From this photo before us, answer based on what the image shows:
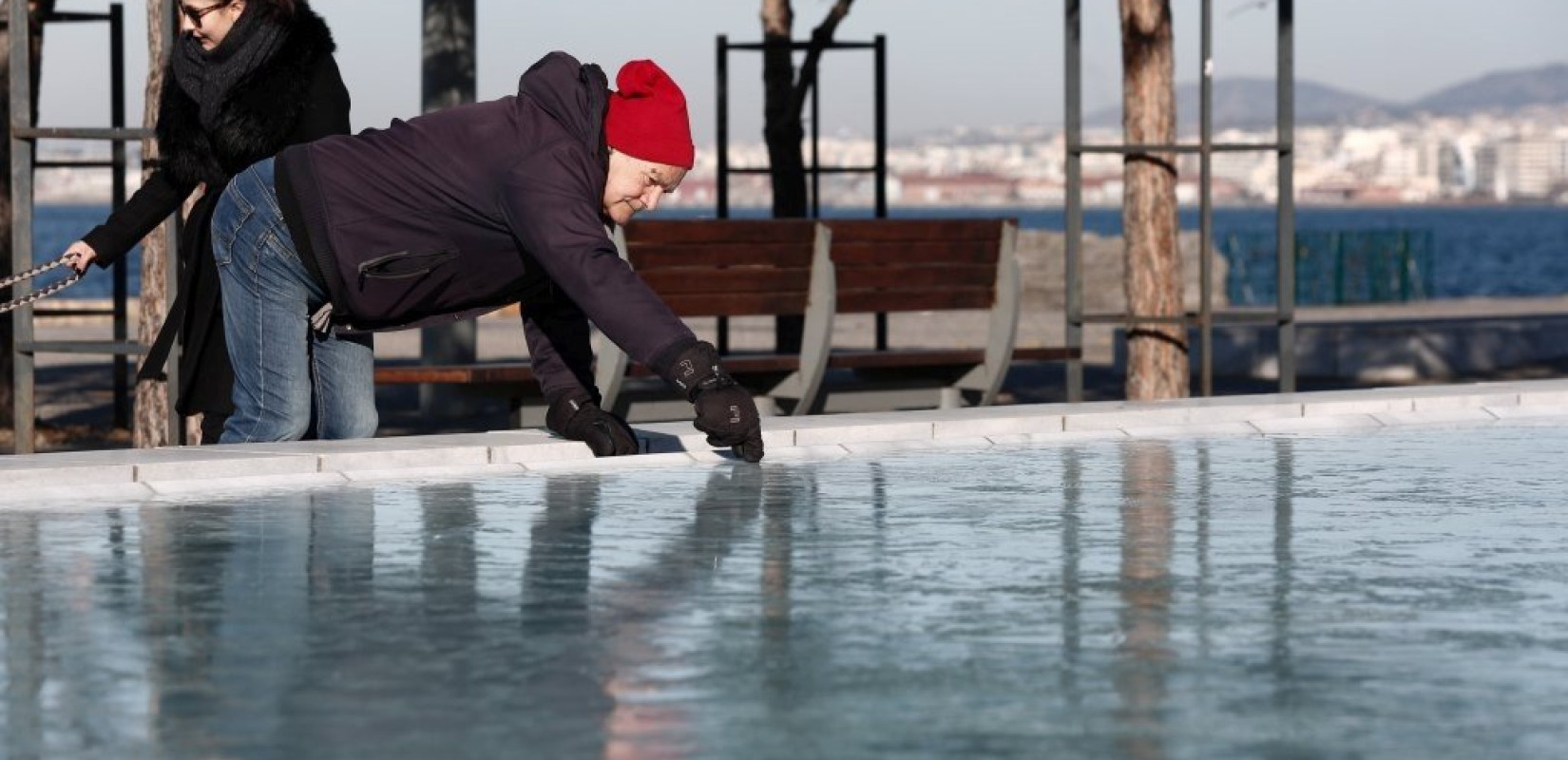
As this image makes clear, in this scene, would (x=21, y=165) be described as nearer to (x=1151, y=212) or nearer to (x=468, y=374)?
(x=468, y=374)

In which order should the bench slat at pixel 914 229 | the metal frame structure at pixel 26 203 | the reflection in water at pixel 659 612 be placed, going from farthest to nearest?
the bench slat at pixel 914 229
the metal frame structure at pixel 26 203
the reflection in water at pixel 659 612

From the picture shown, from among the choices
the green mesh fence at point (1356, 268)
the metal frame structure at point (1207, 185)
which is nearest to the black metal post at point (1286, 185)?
the metal frame structure at point (1207, 185)

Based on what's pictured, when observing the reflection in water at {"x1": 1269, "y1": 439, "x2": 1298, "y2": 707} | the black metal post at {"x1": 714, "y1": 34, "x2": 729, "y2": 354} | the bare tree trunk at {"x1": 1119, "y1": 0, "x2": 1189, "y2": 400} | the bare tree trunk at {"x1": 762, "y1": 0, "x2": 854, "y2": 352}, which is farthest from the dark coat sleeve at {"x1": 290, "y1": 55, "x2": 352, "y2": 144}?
the bare tree trunk at {"x1": 762, "y1": 0, "x2": 854, "y2": 352}

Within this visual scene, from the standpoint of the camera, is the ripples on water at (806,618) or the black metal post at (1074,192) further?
the black metal post at (1074,192)

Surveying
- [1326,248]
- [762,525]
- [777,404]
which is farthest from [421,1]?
[1326,248]

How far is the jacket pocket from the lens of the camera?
7.14m

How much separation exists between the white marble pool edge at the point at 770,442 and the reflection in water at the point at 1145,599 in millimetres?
654

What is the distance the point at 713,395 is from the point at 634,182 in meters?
0.55

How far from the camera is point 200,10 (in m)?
7.42

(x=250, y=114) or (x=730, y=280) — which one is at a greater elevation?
(x=250, y=114)

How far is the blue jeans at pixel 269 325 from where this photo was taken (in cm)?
728

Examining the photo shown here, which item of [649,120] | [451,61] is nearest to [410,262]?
[649,120]

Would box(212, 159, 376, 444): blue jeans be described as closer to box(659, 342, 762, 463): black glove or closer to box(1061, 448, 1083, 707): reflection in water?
box(659, 342, 762, 463): black glove

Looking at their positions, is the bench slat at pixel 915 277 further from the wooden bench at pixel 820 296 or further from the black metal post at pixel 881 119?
the black metal post at pixel 881 119
